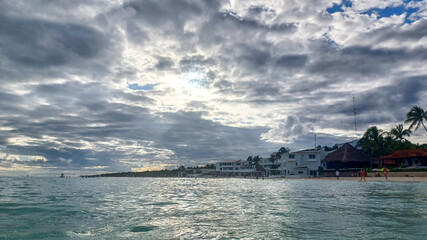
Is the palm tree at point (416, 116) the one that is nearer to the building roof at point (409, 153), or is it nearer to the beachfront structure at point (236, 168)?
the building roof at point (409, 153)

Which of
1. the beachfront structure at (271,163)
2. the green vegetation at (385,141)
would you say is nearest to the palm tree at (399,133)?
the green vegetation at (385,141)

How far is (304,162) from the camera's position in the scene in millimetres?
118938

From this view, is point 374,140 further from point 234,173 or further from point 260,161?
point 234,173

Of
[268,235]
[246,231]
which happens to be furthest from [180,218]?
[268,235]

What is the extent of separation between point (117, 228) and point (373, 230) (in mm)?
9878

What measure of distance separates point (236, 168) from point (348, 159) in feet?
266

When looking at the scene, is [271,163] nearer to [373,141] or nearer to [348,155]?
[348,155]

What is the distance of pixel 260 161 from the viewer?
519 feet

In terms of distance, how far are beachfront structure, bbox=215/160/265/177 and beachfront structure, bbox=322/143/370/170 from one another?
5473 cm

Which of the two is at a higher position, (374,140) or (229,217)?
(374,140)

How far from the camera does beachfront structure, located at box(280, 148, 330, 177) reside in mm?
115619

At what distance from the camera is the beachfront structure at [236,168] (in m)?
158

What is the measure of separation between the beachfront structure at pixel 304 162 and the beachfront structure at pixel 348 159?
10.3 meters

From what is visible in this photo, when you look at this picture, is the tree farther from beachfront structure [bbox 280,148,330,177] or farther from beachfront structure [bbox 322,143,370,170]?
beachfront structure [bbox 280,148,330,177]
